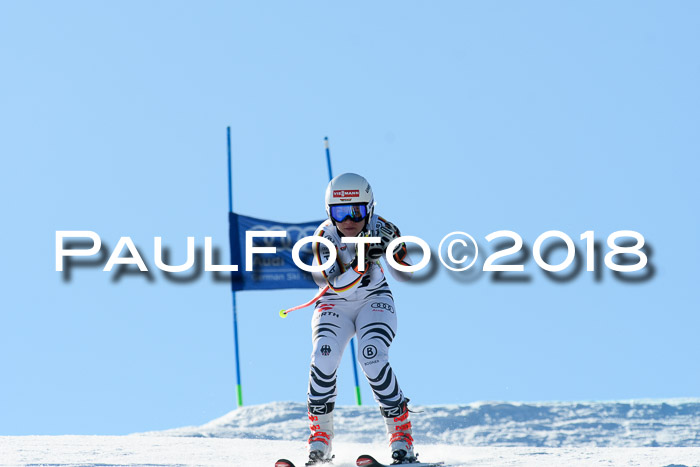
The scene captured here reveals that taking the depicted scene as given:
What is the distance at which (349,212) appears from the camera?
806 cm

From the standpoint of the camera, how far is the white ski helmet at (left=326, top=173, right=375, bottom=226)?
317 inches

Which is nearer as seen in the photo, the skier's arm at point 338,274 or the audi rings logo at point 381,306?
the skier's arm at point 338,274

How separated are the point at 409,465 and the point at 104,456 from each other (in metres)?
2.68

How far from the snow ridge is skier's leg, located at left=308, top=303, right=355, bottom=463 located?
297 inches

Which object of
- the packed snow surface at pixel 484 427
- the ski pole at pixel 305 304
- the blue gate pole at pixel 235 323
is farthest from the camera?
the blue gate pole at pixel 235 323

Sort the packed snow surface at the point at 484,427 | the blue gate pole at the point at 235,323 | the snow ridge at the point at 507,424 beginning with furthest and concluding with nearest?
the blue gate pole at the point at 235,323 < the snow ridge at the point at 507,424 < the packed snow surface at the point at 484,427

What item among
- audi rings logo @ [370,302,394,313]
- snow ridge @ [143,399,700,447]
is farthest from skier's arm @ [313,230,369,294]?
snow ridge @ [143,399,700,447]

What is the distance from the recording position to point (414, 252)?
833 cm

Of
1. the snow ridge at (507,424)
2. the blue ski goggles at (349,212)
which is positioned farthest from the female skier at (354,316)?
the snow ridge at (507,424)

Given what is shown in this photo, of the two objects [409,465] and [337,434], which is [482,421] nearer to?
[337,434]

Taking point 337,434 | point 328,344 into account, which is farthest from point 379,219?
point 337,434

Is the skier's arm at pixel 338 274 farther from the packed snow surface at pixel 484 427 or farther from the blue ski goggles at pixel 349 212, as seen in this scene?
the packed snow surface at pixel 484 427

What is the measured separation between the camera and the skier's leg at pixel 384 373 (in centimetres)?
785

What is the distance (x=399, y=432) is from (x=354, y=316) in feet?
3.19
